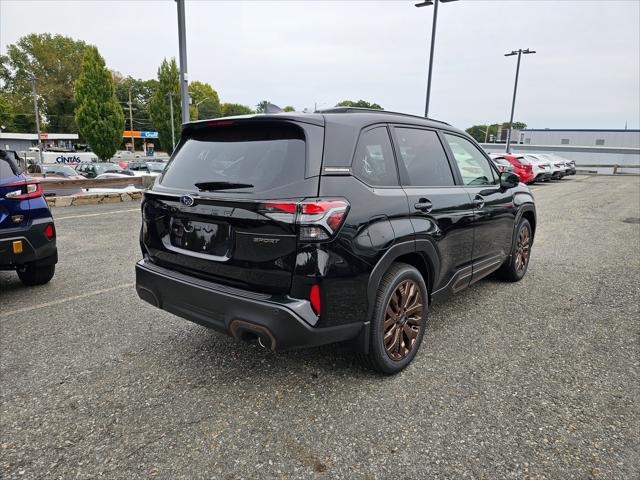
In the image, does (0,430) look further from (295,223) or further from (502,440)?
(502,440)

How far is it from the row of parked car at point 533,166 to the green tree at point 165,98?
40410mm

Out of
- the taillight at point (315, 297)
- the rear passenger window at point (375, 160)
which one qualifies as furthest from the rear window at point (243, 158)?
the taillight at point (315, 297)

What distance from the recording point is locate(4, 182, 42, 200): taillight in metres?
4.26

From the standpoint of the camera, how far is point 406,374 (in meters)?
3.05

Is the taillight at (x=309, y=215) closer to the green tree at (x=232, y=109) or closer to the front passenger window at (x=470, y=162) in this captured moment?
the front passenger window at (x=470, y=162)

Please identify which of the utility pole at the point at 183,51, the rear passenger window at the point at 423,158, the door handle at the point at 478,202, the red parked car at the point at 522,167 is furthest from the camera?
the red parked car at the point at 522,167

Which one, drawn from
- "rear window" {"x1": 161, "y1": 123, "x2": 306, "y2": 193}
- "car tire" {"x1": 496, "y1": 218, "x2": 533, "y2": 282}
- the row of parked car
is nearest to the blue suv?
"rear window" {"x1": 161, "y1": 123, "x2": 306, "y2": 193}

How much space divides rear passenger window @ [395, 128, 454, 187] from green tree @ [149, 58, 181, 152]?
51.2 meters

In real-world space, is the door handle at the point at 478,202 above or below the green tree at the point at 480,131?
below

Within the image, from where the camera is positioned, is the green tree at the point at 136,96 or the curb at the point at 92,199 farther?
the green tree at the point at 136,96

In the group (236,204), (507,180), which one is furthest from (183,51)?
(236,204)

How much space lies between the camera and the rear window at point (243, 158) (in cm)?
251

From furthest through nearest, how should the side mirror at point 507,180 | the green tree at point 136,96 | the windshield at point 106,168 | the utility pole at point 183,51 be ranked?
1. the green tree at point 136,96
2. the windshield at point 106,168
3. the utility pole at point 183,51
4. the side mirror at point 507,180

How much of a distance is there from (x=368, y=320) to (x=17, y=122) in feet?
322
